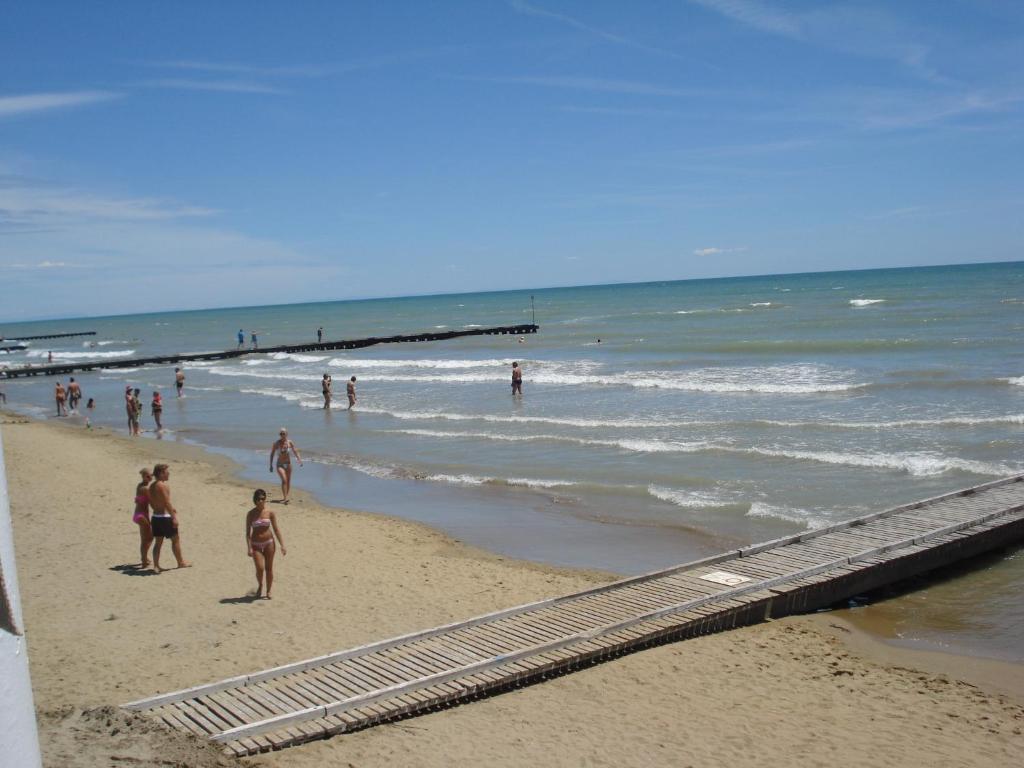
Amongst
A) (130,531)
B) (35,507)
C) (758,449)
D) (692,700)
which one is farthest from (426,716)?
(758,449)

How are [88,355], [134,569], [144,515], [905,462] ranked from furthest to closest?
1. [88,355]
2. [905,462]
3. [134,569]
4. [144,515]

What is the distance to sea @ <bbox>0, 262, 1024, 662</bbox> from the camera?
13359 millimetres

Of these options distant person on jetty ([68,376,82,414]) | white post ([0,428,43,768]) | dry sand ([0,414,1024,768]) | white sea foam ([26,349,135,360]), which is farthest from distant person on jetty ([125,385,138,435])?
white sea foam ([26,349,135,360])

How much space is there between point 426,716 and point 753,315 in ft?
215

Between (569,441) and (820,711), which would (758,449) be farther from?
(820,711)

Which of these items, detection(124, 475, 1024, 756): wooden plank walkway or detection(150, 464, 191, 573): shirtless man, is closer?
detection(124, 475, 1024, 756): wooden plank walkway

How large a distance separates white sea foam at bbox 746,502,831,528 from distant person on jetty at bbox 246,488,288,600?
783 cm

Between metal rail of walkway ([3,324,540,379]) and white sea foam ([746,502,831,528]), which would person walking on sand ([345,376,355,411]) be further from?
metal rail of walkway ([3,324,540,379])

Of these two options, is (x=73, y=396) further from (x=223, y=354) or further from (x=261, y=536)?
(x=261, y=536)

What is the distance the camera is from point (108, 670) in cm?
832

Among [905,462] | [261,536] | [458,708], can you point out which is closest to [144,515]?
[261,536]

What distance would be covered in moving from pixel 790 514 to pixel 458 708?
8313 mm

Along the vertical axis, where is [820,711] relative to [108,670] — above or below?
below

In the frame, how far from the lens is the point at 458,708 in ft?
25.2
